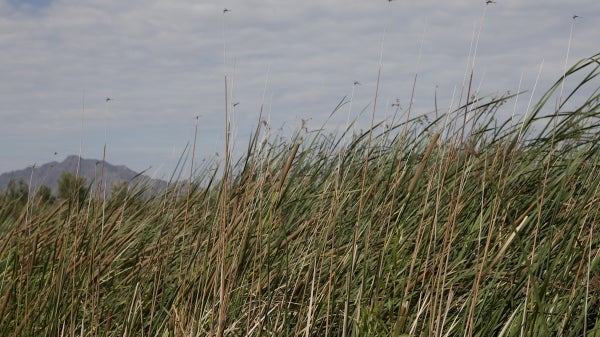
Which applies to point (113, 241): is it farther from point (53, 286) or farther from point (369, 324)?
point (369, 324)

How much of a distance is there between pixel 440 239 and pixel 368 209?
0.38m

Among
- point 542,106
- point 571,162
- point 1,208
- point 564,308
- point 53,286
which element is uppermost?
point 542,106

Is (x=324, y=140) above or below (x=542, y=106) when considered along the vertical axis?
below

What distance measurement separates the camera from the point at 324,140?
4.48 metres

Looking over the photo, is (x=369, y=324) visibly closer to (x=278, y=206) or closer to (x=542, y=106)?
(x=278, y=206)

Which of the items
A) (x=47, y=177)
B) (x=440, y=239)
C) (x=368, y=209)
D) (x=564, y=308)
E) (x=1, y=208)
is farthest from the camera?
(x=1, y=208)

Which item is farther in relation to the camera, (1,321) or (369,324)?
(1,321)

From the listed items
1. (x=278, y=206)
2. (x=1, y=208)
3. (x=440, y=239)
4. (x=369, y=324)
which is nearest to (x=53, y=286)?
(x=278, y=206)

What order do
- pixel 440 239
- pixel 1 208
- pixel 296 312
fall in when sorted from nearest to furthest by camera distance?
pixel 296 312 < pixel 440 239 < pixel 1 208

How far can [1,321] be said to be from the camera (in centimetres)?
288

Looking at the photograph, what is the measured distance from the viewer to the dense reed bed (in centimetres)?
226

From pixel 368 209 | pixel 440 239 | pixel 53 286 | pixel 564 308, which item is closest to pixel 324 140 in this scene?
pixel 368 209

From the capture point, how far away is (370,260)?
2.83 meters

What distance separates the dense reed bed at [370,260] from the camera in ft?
7.43
